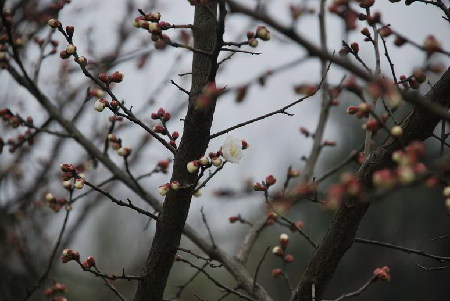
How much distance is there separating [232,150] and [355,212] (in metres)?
0.58

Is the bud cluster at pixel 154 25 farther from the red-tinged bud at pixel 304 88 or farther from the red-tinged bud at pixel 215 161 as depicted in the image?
the red-tinged bud at pixel 304 88

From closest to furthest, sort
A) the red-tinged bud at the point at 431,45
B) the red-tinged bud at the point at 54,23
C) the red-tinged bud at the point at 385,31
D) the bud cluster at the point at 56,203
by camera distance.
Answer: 1. the red-tinged bud at the point at 431,45
2. the red-tinged bud at the point at 385,31
3. the red-tinged bud at the point at 54,23
4. the bud cluster at the point at 56,203

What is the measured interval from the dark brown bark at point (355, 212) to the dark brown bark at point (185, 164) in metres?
0.63

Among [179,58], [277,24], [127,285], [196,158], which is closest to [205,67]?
[196,158]

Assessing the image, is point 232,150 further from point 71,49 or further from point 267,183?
point 71,49

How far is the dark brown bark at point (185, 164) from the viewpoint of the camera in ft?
6.30

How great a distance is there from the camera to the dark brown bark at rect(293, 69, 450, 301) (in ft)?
6.27

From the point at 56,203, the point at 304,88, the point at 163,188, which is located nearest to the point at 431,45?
the point at 304,88

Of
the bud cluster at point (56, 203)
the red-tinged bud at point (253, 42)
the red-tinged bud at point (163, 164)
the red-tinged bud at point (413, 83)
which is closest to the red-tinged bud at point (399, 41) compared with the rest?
the red-tinged bud at point (413, 83)

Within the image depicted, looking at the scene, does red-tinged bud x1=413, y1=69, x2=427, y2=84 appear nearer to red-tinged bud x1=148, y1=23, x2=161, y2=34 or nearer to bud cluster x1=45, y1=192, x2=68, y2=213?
red-tinged bud x1=148, y1=23, x2=161, y2=34

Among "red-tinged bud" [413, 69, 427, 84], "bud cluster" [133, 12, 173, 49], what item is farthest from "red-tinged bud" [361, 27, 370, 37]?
"bud cluster" [133, 12, 173, 49]

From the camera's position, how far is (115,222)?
10.1 meters

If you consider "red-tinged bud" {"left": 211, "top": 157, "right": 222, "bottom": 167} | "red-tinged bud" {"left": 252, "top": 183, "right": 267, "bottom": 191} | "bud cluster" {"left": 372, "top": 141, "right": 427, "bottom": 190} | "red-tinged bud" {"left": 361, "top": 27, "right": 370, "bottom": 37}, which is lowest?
"bud cluster" {"left": 372, "top": 141, "right": 427, "bottom": 190}

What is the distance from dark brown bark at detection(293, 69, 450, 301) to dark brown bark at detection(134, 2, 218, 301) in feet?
2.07
